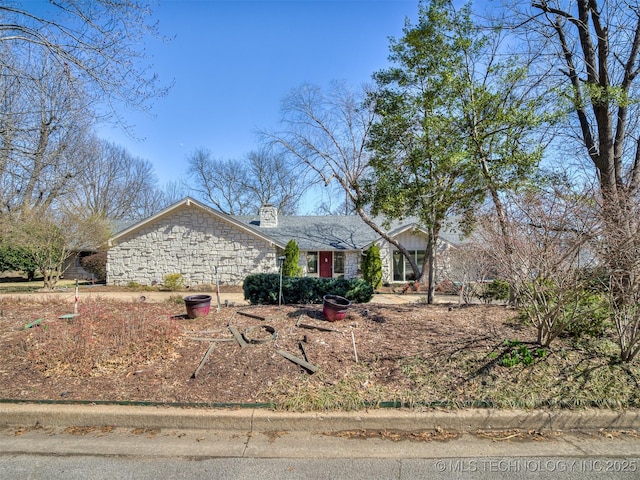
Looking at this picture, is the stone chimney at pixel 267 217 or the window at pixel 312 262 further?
the stone chimney at pixel 267 217

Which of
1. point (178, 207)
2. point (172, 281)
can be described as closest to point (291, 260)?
point (172, 281)

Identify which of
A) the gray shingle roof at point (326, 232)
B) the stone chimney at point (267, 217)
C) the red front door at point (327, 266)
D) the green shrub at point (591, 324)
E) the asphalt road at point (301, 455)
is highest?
the stone chimney at point (267, 217)

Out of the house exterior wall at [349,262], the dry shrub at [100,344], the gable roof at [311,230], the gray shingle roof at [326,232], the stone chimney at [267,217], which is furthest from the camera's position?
the stone chimney at [267,217]

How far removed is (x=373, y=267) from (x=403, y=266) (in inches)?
97.8

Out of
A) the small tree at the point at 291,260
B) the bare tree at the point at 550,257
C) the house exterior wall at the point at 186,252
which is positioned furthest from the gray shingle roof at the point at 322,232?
the bare tree at the point at 550,257

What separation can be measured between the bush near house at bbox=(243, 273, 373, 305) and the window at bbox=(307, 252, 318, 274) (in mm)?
9660

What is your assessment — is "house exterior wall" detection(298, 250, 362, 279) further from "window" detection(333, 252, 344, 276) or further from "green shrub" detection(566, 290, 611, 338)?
"green shrub" detection(566, 290, 611, 338)

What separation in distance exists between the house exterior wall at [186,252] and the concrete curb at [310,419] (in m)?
13.5

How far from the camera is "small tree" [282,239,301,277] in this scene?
642 inches

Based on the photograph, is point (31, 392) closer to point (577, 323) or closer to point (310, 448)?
point (310, 448)

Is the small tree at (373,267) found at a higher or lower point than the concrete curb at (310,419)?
higher

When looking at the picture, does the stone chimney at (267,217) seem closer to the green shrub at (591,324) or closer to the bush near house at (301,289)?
the bush near house at (301,289)

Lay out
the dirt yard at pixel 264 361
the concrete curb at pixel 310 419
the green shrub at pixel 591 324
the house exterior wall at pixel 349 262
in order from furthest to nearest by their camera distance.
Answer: the house exterior wall at pixel 349 262 < the green shrub at pixel 591 324 < the dirt yard at pixel 264 361 < the concrete curb at pixel 310 419

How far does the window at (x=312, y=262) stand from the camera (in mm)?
18406
